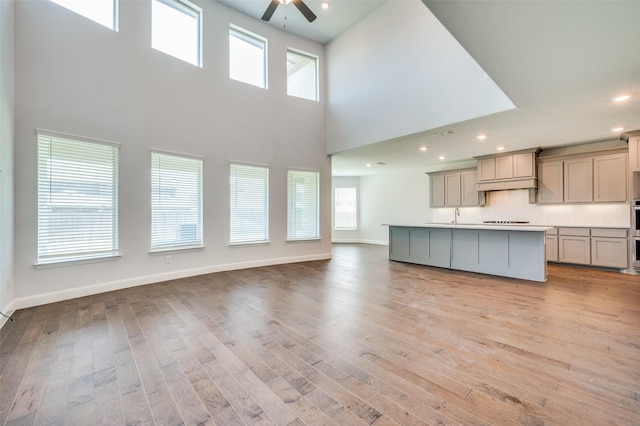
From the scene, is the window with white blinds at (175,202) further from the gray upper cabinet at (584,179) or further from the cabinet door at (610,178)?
the cabinet door at (610,178)

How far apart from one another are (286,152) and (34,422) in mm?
5543

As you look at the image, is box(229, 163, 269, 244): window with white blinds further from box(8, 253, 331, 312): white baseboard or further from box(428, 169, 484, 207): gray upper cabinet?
box(428, 169, 484, 207): gray upper cabinet

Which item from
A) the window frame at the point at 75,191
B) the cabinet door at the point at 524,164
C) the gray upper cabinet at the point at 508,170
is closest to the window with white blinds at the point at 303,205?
the window frame at the point at 75,191

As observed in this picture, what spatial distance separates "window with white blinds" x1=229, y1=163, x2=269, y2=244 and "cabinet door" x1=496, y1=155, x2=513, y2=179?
5665 millimetres

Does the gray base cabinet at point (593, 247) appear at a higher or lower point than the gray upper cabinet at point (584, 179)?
lower

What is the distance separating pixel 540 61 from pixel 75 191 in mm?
5777

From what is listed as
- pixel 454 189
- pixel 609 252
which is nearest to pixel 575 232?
pixel 609 252

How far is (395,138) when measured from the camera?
17.6ft

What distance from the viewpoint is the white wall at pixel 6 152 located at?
2.92 metres

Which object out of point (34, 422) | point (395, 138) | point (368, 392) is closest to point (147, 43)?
point (395, 138)

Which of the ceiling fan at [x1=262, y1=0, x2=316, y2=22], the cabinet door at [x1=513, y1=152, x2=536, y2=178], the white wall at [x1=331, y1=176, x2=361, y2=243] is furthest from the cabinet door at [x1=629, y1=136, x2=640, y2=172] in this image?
the white wall at [x1=331, y1=176, x2=361, y2=243]

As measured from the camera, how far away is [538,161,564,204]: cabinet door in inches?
238

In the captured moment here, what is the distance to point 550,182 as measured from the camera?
6.16 meters

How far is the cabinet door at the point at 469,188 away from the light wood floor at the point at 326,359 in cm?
383
